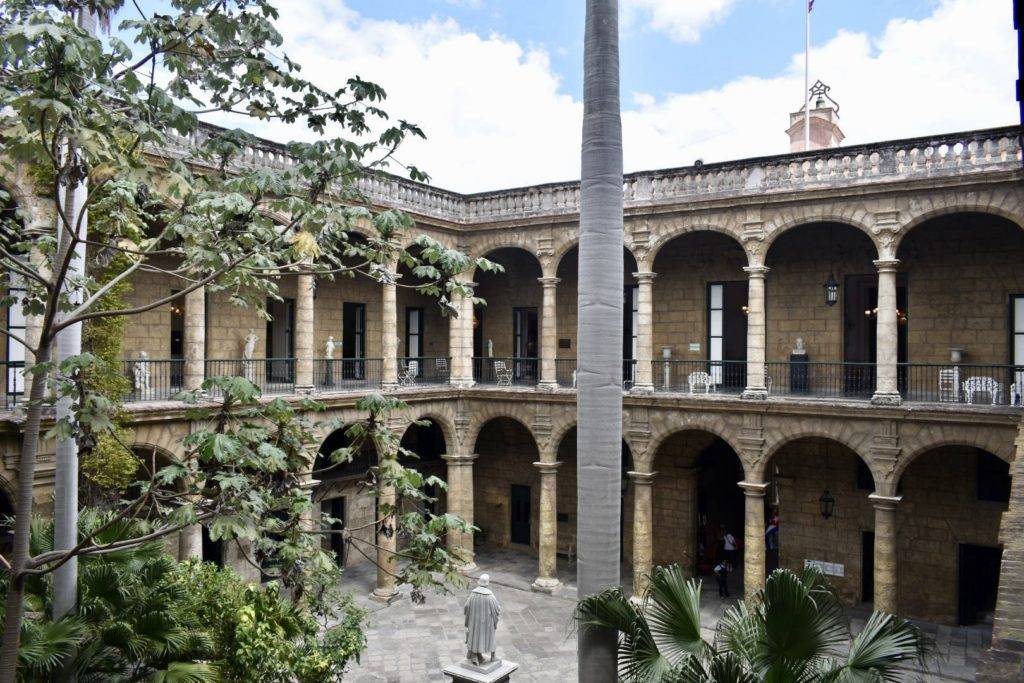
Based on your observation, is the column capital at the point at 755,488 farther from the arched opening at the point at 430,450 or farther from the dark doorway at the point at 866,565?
the arched opening at the point at 430,450

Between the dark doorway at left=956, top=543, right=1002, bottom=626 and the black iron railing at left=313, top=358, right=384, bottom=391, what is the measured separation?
45.4 ft

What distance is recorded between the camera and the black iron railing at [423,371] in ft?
63.7

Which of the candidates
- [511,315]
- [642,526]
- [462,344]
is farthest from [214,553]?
[511,315]

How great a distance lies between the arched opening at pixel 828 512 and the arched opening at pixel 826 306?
5.35 feet

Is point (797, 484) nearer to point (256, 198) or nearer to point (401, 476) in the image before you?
point (401, 476)

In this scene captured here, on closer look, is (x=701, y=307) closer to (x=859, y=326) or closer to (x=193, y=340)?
(x=859, y=326)

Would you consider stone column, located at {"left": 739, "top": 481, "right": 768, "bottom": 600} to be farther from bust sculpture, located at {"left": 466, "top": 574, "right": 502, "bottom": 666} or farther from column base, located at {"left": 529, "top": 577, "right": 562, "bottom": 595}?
bust sculpture, located at {"left": 466, "top": 574, "right": 502, "bottom": 666}

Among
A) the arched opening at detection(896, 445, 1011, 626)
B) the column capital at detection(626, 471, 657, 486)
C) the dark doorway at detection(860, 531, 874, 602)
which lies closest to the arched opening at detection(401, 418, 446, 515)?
Answer: the column capital at detection(626, 471, 657, 486)

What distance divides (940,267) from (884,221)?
8.62 feet

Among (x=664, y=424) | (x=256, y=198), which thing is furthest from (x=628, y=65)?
(x=664, y=424)

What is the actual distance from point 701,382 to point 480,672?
9421 mm

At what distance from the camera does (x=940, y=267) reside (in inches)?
638

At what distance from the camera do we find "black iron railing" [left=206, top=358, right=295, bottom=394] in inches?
647

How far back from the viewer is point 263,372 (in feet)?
Result: 58.3
